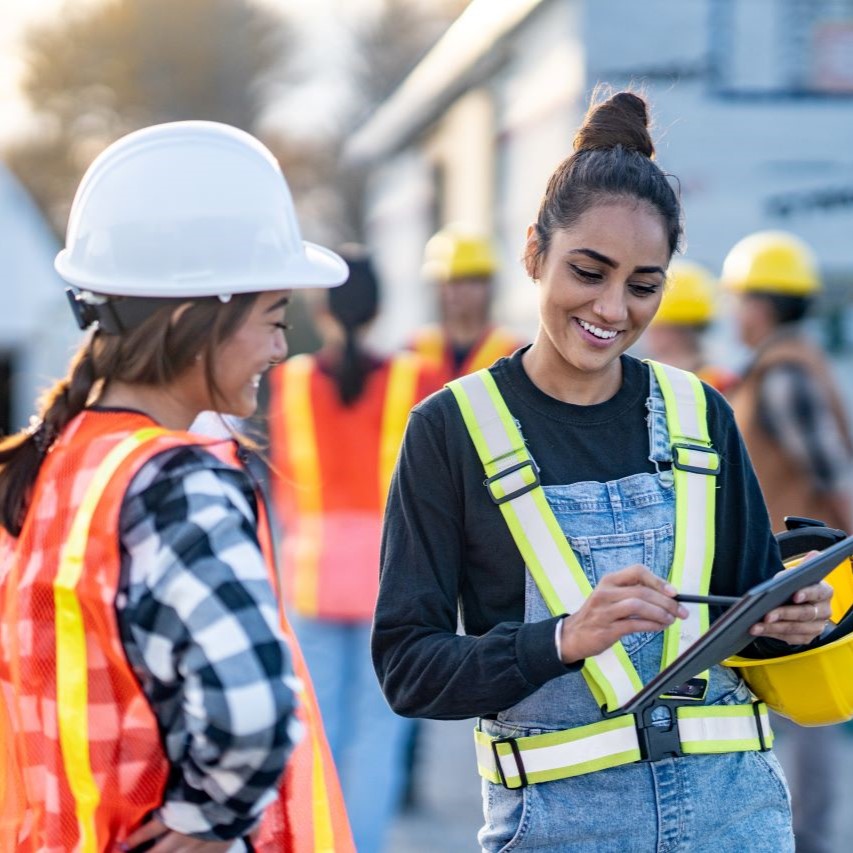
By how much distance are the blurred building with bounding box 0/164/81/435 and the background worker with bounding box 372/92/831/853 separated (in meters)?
14.7

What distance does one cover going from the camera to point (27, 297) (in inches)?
672

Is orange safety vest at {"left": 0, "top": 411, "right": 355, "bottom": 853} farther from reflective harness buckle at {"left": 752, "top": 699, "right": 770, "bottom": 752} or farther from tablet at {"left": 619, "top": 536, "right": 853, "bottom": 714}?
reflective harness buckle at {"left": 752, "top": 699, "right": 770, "bottom": 752}

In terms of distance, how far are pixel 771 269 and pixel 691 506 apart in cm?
391

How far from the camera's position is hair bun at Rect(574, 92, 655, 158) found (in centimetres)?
281

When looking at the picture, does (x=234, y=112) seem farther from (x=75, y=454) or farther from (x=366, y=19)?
(x=75, y=454)

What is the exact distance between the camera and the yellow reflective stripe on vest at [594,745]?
2559mm

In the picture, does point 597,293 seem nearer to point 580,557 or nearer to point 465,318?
point 580,557

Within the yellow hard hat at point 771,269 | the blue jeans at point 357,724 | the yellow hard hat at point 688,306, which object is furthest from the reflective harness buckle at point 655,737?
the yellow hard hat at point 688,306

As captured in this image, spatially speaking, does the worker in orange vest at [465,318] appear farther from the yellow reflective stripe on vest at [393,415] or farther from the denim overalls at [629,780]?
the denim overalls at [629,780]

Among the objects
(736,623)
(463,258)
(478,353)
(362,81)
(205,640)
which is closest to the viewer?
(205,640)

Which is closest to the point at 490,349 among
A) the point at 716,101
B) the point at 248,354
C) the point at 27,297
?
the point at 716,101

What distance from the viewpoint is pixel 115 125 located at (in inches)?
1663

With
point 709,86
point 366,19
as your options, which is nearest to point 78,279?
point 709,86

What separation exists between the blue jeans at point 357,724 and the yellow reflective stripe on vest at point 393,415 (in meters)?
0.61
